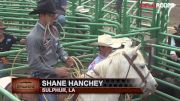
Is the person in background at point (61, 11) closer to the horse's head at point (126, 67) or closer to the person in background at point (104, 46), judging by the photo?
the person in background at point (104, 46)

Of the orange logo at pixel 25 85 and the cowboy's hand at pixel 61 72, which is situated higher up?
the cowboy's hand at pixel 61 72

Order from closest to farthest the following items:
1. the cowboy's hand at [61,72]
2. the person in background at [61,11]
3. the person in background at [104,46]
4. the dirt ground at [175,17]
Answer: the cowboy's hand at [61,72], the person in background at [104,46], the person in background at [61,11], the dirt ground at [175,17]

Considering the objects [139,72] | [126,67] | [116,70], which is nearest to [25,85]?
[116,70]

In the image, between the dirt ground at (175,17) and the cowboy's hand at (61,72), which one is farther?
the dirt ground at (175,17)

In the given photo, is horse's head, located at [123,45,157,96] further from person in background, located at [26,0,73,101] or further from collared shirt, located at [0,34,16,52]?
collared shirt, located at [0,34,16,52]

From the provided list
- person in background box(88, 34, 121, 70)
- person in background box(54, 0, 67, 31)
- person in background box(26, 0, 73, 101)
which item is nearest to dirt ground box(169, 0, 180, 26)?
person in background box(54, 0, 67, 31)

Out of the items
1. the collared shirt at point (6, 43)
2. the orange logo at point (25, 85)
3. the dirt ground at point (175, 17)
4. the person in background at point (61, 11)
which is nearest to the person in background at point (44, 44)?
the orange logo at point (25, 85)

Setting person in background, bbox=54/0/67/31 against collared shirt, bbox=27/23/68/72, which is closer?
collared shirt, bbox=27/23/68/72

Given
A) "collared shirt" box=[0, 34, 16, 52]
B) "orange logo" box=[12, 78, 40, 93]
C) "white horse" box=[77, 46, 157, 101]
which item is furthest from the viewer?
"collared shirt" box=[0, 34, 16, 52]

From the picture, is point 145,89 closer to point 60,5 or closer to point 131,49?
point 131,49

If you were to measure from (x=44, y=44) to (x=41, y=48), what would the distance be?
57 millimetres

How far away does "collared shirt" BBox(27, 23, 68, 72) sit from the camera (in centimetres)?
408

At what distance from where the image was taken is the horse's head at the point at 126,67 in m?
3.94

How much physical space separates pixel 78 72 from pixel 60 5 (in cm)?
371
